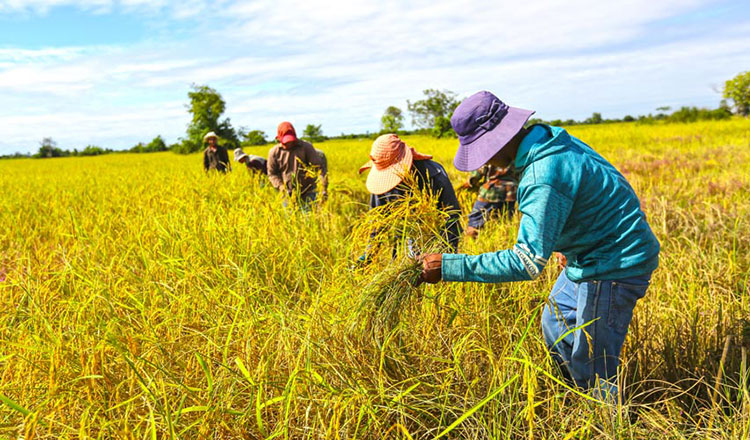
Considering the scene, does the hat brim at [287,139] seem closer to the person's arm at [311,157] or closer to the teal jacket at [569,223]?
the person's arm at [311,157]

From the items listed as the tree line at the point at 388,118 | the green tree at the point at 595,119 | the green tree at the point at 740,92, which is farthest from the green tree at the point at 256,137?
the green tree at the point at 740,92

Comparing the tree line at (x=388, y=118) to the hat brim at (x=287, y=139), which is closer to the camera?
the hat brim at (x=287, y=139)

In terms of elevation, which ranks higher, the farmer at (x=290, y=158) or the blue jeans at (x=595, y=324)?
the farmer at (x=290, y=158)

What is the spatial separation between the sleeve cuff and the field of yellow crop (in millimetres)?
248

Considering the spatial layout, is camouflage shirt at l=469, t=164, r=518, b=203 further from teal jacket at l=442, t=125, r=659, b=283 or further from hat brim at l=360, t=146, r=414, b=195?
teal jacket at l=442, t=125, r=659, b=283

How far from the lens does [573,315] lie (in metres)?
1.71

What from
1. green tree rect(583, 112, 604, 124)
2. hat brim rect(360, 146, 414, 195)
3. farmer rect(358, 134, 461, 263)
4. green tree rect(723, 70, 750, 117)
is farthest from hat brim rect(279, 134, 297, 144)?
green tree rect(723, 70, 750, 117)

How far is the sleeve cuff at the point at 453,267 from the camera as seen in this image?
1423 millimetres

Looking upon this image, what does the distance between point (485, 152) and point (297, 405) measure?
3.32 feet

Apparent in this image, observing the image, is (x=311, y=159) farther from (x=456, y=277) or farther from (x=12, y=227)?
(x=456, y=277)

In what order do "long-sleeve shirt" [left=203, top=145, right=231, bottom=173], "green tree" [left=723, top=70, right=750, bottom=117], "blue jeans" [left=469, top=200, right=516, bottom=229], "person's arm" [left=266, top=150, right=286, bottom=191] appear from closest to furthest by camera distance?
"blue jeans" [left=469, top=200, right=516, bottom=229] → "person's arm" [left=266, top=150, right=286, bottom=191] → "long-sleeve shirt" [left=203, top=145, right=231, bottom=173] → "green tree" [left=723, top=70, right=750, bottom=117]

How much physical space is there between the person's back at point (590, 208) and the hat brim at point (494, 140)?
6 centimetres

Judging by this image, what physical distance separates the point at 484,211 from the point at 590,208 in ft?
7.34

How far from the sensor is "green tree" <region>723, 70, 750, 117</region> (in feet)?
164
